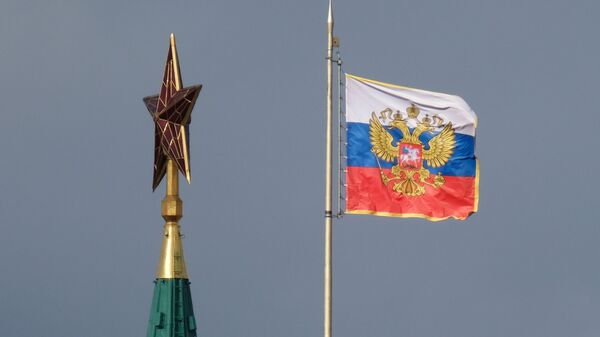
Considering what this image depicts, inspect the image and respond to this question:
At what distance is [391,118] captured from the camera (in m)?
61.1

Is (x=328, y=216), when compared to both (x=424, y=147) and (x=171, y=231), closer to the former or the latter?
(x=424, y=147)

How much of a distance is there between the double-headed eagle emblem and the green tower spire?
10995mm

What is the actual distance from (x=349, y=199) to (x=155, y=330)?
46.6 feet

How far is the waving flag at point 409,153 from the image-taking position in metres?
59.8

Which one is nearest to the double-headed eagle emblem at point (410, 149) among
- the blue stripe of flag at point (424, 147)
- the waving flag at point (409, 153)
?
the waving flag at point (409, 153)

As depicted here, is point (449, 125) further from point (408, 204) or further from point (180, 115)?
point (180, 115)

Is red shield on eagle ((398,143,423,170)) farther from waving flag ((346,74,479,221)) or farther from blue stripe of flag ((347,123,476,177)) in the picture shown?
blue stripe of flag ((347,123,476,177))

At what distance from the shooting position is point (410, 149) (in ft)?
202

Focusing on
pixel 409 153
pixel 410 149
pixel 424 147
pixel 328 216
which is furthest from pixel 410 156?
pixel 328 216

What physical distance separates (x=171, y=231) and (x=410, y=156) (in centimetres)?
1319

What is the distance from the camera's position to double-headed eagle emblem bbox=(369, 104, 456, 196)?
6059 centimetres

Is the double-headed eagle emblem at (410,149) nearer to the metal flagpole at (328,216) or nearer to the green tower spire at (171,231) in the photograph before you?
the metal flagpole at (328,216)

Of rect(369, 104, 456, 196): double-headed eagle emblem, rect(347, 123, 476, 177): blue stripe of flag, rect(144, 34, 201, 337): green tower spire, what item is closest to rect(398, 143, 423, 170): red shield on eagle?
rect(369, 104, 456, 196): double-headed eagle emblem

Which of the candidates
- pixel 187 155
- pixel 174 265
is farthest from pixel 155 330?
pixel 187 155
